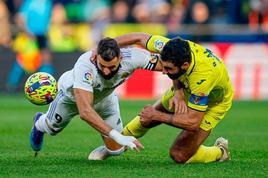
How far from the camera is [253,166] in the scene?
9516 millimetres

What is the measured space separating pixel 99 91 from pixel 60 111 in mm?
661

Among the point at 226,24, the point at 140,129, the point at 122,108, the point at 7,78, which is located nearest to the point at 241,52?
the point at 226,24

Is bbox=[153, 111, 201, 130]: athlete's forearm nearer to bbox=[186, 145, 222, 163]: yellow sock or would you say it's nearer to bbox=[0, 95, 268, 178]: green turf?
bbox=[0, 95, 268, 178]: green turf

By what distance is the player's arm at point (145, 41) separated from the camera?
9901 millimetres

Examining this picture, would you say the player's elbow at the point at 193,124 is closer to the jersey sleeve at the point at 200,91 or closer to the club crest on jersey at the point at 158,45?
the jersey sleeve at the point at 200,91

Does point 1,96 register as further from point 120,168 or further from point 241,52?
point 120,168

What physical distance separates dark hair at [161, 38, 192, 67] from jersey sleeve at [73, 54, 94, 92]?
0.78 m

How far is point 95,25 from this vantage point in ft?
75.7

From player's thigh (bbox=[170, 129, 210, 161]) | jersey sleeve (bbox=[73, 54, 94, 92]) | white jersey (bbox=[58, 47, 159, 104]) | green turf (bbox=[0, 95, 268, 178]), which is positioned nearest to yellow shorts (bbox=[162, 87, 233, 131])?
player's thigh (bbox=[170, 129, 210, 161])

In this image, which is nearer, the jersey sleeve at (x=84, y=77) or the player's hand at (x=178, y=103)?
the jersey sleeve at (x=84, y=77)

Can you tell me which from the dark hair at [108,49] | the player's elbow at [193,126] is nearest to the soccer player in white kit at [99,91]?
the dark hair at [108,49]

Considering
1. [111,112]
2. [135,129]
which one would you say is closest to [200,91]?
[135,129]

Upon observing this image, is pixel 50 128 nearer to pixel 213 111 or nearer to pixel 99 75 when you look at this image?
pixel 99 75

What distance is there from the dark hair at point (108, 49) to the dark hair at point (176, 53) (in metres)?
0.49
